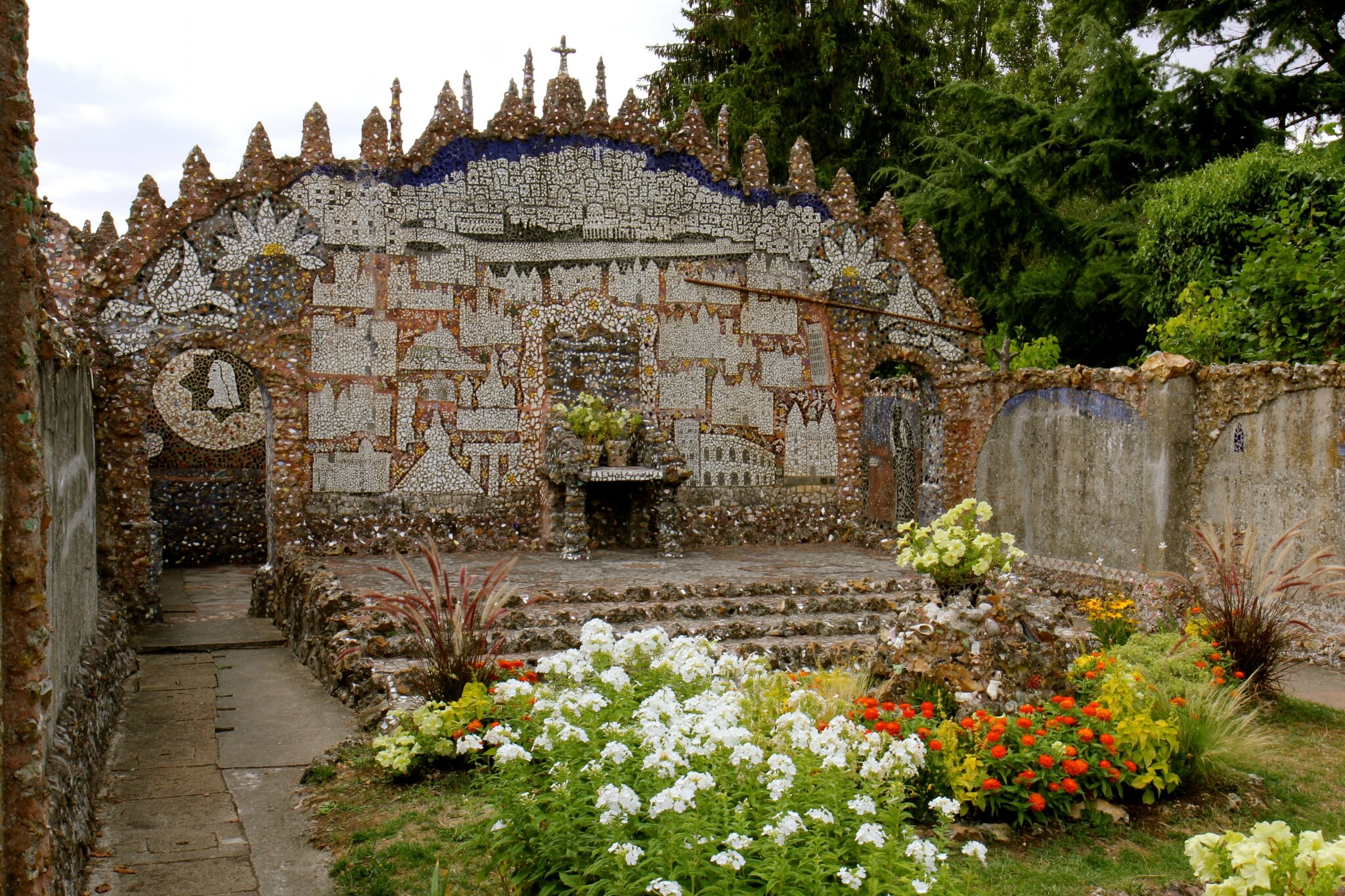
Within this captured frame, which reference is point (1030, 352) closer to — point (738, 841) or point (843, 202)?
point (843, 202)

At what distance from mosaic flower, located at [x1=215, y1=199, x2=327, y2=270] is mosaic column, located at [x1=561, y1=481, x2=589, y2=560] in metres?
3.73

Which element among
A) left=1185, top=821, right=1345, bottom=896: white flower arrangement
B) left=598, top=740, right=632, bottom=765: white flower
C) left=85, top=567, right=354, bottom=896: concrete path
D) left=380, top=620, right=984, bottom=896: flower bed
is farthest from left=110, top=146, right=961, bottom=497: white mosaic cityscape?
left=1185, top=821, right=1345, bottom=896: white flower arrangement

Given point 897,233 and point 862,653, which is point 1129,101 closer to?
point 897,233

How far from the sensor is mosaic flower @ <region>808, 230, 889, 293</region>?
1398 centimetres

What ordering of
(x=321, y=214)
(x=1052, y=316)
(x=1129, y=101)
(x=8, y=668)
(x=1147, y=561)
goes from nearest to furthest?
(x=8, y=668), (x=1147, y=561), (x=321, y=214), (x=1129, y=101), (x=1052, y=316)

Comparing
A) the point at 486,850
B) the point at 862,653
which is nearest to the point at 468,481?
the point at 862,653

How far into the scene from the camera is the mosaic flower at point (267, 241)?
11.7 meters

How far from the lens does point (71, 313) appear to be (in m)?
11.4

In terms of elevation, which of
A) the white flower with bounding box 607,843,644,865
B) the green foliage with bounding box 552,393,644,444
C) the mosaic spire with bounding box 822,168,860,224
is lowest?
the white flower with bounding box 607,843,644,865

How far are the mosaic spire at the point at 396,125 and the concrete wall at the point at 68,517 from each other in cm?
521

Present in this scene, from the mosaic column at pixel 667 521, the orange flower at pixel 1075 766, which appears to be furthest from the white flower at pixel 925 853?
the mosaic column at pixel 667 521

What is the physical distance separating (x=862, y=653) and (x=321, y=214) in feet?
25.2

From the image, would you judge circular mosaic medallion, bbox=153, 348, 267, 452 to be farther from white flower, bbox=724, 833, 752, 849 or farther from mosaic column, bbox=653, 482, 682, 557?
white flower, bbox=724, 833, 752, 849

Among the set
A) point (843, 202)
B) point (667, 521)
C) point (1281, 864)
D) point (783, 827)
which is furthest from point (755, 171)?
point (1281, 864)
